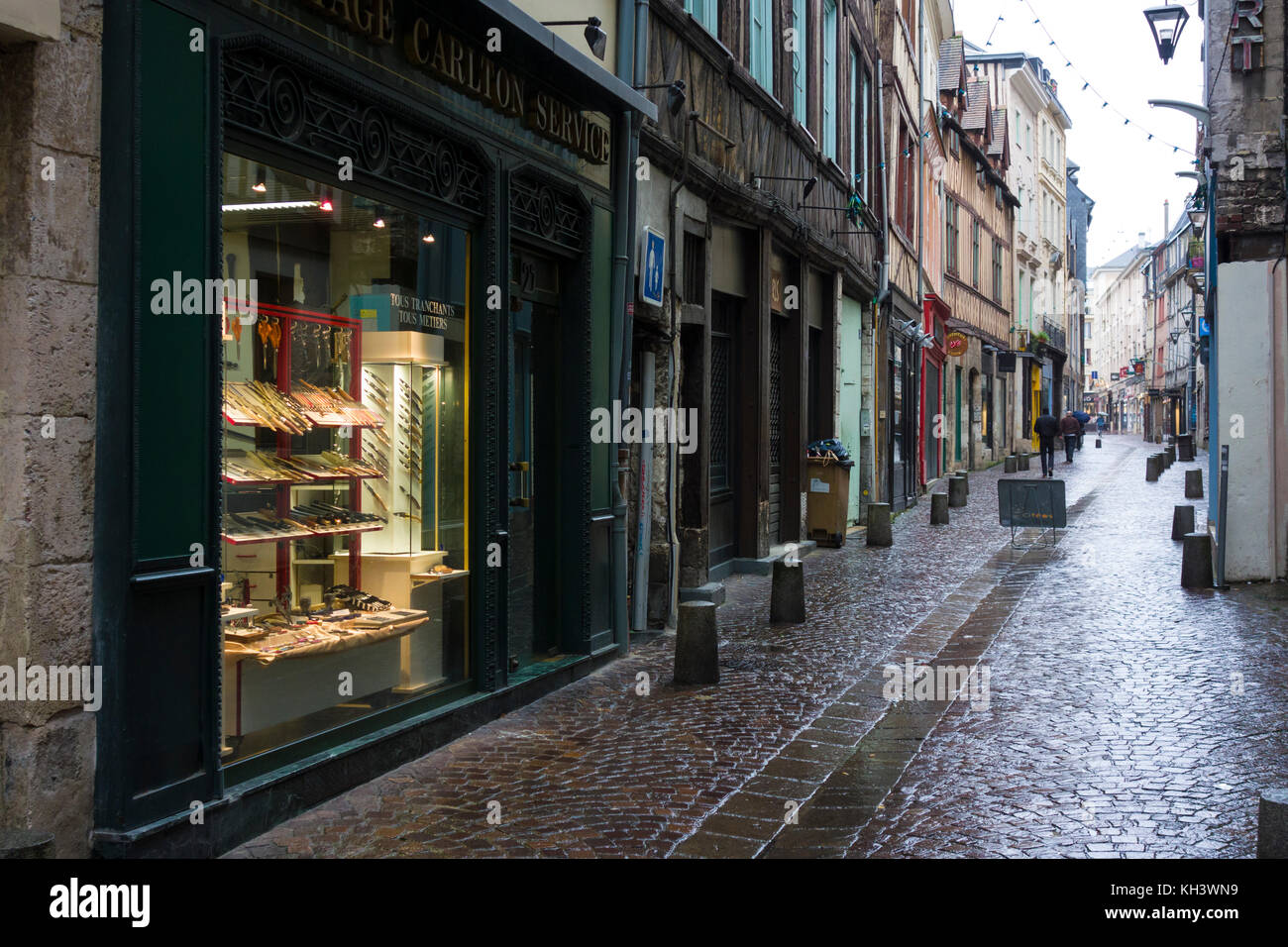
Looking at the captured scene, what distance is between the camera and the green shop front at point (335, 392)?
4.47 m

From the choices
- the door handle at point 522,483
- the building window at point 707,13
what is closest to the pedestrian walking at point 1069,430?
the building window at point 707,13

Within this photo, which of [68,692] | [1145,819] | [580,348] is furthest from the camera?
[580,348]

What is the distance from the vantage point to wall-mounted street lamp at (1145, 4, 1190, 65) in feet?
44.9

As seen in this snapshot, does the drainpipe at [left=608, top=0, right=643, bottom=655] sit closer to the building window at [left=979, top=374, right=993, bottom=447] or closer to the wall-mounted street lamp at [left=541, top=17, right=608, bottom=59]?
the wall-mounted street lamp at [left=541, top=17, right=608, bottom=59]

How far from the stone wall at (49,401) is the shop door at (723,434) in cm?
891

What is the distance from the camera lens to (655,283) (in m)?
9.95

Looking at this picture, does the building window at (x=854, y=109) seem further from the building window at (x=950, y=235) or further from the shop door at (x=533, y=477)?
the building window at (x=950, y=235)

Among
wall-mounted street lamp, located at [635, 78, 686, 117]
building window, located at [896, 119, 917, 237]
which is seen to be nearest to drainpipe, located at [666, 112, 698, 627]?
wall-mounted street lamp, located at [635, 78, 686, 117]

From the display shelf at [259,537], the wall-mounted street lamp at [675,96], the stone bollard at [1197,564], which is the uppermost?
the wall-mounted street lamp at [675,96]

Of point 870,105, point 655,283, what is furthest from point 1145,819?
point 870,105

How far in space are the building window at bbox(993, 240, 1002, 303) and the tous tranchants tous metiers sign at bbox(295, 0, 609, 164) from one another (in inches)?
1432

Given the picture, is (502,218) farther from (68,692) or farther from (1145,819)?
(1145,819)

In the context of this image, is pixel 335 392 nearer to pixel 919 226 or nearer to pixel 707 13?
pixel 707 13

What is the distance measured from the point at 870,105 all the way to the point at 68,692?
18482 mm
